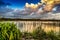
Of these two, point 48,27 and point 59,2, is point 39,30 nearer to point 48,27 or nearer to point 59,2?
point 48,27

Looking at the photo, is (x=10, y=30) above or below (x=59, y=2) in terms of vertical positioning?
below

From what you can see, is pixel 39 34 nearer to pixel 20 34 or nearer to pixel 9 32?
pixel 20 34

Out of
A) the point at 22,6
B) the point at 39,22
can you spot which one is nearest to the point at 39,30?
the point at 39,22

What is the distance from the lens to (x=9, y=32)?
473 cm

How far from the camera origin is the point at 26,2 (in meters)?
5.22

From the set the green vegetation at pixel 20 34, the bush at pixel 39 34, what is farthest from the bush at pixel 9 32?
the bush at pixel 39 34

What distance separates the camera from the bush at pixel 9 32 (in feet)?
15.3

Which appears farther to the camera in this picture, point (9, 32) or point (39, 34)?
point (39, 34)

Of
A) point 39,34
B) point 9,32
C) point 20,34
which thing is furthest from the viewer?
point 39,34

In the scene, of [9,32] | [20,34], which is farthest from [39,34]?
[9,32]

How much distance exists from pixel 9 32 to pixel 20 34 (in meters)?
0.35

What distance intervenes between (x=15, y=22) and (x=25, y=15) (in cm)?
22

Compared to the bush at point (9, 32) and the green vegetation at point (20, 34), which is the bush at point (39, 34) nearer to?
the green vegetation at point (20, 34)

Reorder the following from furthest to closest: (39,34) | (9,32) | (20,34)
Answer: (39,34) < (20,34) < (9,32)
